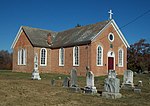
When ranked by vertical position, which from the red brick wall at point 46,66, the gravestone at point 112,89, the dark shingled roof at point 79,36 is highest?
the dark shingled roof at point 79,36

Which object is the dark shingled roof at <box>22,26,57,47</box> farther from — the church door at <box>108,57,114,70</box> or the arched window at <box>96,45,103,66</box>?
the church door at <box>108,57,114,70</box>

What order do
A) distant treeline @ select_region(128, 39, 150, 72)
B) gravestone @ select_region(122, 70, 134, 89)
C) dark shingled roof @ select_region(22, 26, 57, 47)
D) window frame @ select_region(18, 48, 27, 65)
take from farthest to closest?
1. distant treeline @ select_region(128, 39, 150, 72)
2. window frame @ select_region(18, 48, 27, 65)
3. dark shingled roof @ select_region(22, 26, 57, 47)
4. gravestone @ select_region(122, 70, 134, 89)

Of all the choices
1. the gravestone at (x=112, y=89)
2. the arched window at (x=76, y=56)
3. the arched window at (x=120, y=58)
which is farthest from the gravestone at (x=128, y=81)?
the arched window at (x=120, y=58)

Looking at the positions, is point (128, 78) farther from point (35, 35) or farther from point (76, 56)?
point (35, 35)

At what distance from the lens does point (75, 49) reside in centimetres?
3253

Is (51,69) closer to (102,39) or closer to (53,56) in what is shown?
(53,56)

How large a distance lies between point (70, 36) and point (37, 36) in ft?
19.0

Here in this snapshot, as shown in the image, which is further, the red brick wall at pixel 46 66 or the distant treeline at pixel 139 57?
the distant treeline at pixel 139 57

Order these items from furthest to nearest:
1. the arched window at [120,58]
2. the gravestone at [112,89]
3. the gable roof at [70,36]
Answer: the arched window at [120,58] < the gable roof at [70,36] < the gravestone at [112,89]

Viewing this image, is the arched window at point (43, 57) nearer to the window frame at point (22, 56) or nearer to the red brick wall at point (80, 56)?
the red brick wall at point (80, 56)

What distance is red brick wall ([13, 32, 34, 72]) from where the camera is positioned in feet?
118

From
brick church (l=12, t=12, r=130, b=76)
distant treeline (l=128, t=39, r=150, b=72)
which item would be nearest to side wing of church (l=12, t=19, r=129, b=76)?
brick church (l=12, t=12, r=130, b=76)

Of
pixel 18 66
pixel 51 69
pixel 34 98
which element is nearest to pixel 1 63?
pixel 18 66

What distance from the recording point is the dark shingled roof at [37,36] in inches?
1409
